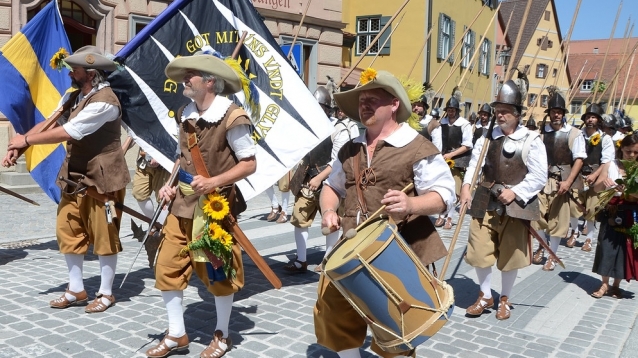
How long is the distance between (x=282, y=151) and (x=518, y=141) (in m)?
2.03

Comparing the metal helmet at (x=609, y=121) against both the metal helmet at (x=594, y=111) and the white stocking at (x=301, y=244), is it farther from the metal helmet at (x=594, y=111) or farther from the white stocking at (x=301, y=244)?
the white stocking at (x=301, y=244)

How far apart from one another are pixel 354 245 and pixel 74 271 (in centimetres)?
297

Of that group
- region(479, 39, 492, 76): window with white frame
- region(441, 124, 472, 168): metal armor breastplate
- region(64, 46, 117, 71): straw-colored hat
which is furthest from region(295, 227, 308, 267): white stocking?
region(479, 39, 492, 76): window with white frame

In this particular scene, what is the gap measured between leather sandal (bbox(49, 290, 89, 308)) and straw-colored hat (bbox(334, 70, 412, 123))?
9.38 feet

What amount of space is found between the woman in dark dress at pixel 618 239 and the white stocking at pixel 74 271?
5014mm

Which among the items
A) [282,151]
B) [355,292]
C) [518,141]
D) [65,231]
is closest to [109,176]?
[65,231]

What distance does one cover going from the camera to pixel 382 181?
127 inches

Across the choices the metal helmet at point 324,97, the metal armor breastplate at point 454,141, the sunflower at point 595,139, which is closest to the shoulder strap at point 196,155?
the metal helmet at point 324,97

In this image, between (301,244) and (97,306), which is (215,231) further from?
(301,244)

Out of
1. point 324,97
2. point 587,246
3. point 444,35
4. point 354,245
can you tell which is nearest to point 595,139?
point 587,246

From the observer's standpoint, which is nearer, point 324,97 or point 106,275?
point 106,275

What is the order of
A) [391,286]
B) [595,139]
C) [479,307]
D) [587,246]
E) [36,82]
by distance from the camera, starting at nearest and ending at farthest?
[391,286]
[479,307]
[36,82]
[595,139]
[587,246]

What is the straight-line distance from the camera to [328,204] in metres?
3.46

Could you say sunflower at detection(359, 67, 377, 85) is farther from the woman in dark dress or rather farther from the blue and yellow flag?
the blue and yellow flag
